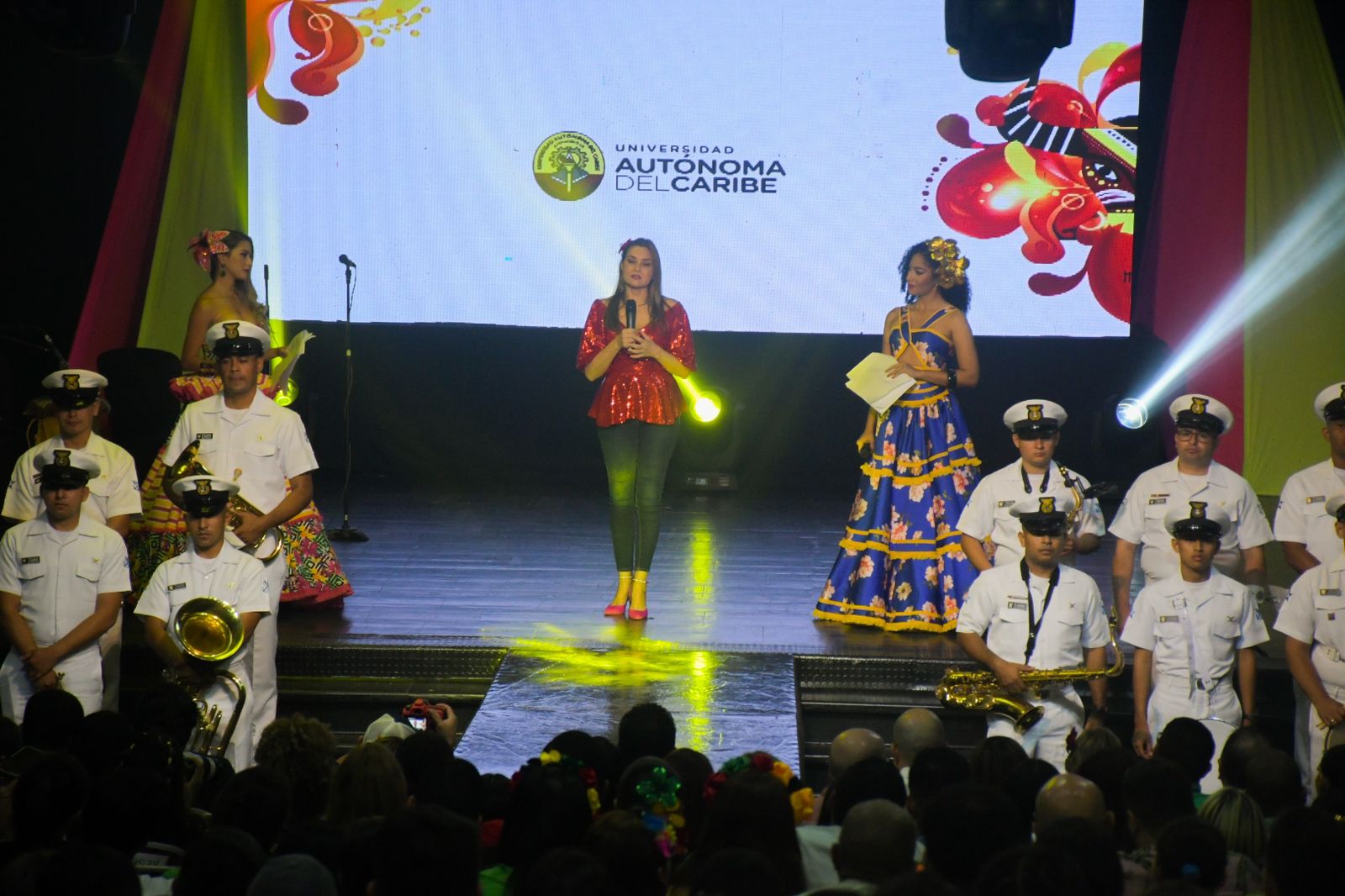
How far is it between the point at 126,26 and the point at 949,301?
3342mm

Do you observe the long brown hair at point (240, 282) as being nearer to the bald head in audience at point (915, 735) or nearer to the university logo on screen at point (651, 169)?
the university logo on screen at point (651, 169)

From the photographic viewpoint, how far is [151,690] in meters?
4.17

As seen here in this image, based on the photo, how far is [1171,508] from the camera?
5.28 meters

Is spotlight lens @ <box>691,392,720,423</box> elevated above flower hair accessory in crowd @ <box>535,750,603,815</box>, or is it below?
above

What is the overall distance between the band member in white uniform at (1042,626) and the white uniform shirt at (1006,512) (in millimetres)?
349

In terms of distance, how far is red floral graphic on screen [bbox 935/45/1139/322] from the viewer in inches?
356

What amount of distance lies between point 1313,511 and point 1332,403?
0.38 metres

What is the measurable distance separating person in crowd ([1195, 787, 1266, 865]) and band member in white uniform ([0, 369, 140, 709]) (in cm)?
378

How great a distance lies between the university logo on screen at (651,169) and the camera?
29.6 feet

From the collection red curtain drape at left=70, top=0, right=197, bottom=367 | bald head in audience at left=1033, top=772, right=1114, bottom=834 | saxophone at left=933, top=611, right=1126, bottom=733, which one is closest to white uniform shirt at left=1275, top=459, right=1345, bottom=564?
saxophone at left=933, top=611, right=1126, bottom=733

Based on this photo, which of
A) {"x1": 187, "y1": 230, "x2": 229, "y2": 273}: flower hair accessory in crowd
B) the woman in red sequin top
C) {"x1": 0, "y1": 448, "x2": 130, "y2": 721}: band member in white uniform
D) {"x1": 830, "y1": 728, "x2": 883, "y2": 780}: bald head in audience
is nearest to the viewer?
{"x1": 830, "y1": 728, "x2": 883, "y2": 780}: bald head in audience

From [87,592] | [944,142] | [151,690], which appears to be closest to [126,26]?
[87,592]

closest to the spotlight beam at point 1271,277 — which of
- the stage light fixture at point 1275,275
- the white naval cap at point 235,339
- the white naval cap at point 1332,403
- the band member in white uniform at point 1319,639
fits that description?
the stage light fixture at point 1275,275

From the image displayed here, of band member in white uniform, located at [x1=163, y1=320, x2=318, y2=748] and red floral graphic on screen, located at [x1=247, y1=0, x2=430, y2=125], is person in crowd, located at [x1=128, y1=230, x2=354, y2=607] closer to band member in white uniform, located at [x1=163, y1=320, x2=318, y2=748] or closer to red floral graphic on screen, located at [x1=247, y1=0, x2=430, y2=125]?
band member in white uniform, located at [x1=163, y1=320, x2=318, y2=748]
